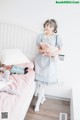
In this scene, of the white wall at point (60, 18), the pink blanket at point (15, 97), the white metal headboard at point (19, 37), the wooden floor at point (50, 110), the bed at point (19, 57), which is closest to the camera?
the pink blanket at point (15, 97)

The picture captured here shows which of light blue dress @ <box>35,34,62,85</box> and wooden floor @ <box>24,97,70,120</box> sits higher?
light blue dress @ <box>35,34,62,85</box>

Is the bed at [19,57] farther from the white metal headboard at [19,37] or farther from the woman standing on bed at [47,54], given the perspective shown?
the woman standing on bed at [47,54]

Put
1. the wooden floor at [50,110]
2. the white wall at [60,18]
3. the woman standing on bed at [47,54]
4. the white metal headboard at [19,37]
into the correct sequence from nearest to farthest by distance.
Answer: the wooden floor at [50,110] → the woman standing on bed at [47,54] → the white wall at [60,18] → the white metal headboard at [19,37]

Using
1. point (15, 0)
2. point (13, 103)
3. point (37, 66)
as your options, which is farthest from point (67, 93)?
point (15, 0)

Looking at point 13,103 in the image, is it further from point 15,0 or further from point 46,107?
point 15,0

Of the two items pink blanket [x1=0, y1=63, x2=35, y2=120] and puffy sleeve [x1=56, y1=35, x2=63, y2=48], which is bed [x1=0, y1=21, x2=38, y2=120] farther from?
puffy sleeve [x1=56, y1=35, x2=63, y2=48]

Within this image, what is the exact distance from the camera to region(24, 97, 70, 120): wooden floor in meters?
2.38

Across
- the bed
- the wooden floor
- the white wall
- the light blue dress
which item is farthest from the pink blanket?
the white wall

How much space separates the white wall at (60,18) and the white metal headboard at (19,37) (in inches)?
3.6

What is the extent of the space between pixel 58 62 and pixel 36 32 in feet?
1.83

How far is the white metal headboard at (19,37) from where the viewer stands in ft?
8.98

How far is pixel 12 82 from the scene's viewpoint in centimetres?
204

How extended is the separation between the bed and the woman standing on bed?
0.41 ft

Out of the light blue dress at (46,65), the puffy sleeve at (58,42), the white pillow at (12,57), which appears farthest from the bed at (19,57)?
the puffy sleeve at (58,42)
